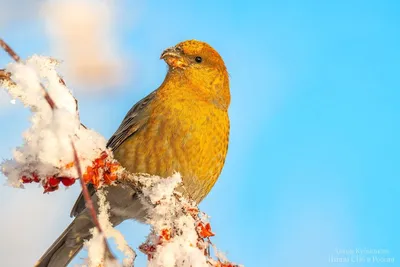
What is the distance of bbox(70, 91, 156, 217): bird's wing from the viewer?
509 cm

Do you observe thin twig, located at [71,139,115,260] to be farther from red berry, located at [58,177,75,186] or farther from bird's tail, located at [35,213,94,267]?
bird's tail, located at [35,213,94,267]

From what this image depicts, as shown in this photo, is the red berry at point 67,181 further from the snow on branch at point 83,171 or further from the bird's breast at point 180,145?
the bird's breast at point 180,145

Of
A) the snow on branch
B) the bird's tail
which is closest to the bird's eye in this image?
the bird's tail

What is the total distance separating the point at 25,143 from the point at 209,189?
3.40 meters

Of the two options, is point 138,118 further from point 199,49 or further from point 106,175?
point 106,175

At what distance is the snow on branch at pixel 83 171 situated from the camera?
1822 millimetres

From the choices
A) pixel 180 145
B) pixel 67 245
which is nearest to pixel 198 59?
pixel 180 145

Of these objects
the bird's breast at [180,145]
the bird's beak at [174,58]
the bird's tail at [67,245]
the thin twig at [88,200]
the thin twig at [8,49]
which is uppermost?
the bird's beak at [174,58]

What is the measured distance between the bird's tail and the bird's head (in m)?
1.73

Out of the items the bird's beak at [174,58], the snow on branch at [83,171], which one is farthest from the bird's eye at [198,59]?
the snow on branch at [83,171]

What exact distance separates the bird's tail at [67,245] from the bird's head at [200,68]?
68.2 inches

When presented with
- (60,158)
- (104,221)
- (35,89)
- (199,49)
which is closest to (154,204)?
(104,221)

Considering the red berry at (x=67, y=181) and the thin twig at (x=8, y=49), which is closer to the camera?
the thin twig at (x=8, y=49)

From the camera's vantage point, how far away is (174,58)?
5512 millimetres
